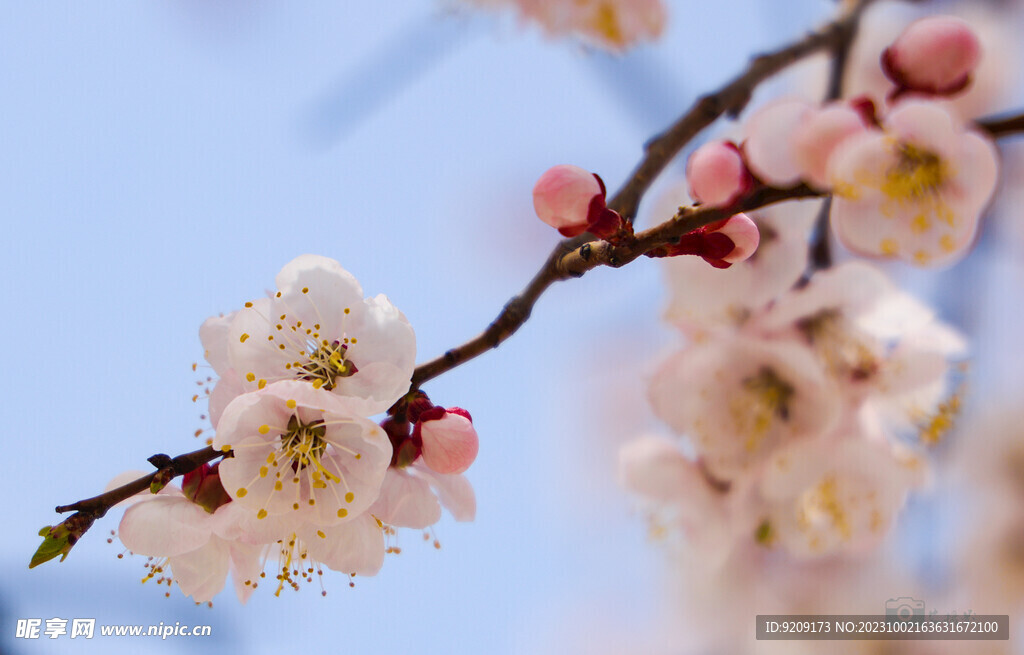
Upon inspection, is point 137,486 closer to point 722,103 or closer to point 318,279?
point 318,279

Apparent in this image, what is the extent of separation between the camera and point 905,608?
5.63ft

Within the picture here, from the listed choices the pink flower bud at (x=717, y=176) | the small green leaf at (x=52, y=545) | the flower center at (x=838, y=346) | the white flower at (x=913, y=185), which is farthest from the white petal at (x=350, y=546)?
the flower center at (x=838, y=346)

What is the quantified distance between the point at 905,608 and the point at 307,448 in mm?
1585

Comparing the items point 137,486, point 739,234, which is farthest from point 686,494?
point 137,486

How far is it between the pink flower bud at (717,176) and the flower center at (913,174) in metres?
0.19

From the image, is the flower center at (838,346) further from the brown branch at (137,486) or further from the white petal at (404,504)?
the brown branch at (137,486)

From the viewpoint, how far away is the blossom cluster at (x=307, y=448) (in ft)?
2.26

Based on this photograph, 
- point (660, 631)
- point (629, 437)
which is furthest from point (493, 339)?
point (660, 631)

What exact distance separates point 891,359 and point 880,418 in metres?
0.11

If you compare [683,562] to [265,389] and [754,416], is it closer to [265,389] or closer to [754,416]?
[754,416]

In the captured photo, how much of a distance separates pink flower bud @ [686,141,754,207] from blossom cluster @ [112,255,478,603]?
35 cm

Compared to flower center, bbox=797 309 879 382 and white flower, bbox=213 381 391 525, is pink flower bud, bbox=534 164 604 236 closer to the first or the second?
white flower, bbox=213 381 391 525

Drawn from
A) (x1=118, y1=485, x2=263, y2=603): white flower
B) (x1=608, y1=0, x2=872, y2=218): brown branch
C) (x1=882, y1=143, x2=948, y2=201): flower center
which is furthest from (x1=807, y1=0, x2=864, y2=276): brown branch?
(x1=118, y1=485, x2=263, y2=603): white flower

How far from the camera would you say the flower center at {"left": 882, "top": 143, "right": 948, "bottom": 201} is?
89cm
